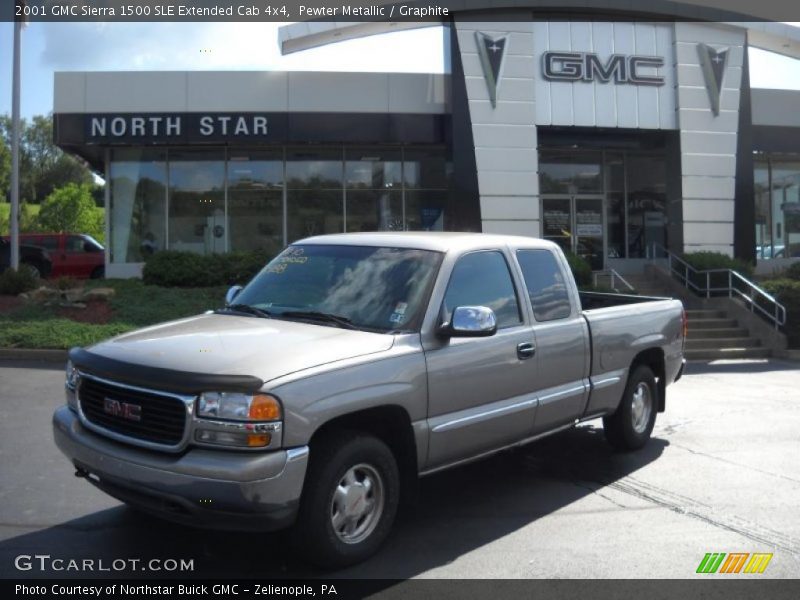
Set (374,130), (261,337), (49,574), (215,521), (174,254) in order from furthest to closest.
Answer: (374,130) → (174,254) → (261,337) → (49,574) → (215,521)

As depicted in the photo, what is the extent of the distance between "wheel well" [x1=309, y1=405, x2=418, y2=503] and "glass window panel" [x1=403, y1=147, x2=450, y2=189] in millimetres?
17448

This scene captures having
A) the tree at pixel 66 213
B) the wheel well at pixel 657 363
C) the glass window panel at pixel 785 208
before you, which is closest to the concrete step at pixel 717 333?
the wheel well at pixel 657 363

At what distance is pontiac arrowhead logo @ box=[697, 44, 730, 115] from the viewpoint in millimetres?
20469

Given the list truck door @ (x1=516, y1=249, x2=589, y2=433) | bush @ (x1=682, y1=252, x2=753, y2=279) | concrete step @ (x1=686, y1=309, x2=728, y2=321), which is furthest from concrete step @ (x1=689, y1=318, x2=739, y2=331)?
truck door @ (x1=516, y1=249, x2=589, y2=433)

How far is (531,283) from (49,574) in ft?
12.1

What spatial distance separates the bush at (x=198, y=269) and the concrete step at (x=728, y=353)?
958cm

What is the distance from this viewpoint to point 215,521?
12.3ft

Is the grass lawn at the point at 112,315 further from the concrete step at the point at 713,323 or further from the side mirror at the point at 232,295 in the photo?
the concrete step at the point at 713,323

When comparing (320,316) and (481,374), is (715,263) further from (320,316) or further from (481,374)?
(320,316)

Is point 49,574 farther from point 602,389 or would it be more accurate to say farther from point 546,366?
point 602,389

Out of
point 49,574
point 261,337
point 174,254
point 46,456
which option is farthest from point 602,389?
point 174,254

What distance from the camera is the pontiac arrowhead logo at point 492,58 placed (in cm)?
1922

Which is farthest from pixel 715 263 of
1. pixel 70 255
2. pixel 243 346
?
pixel 70 255

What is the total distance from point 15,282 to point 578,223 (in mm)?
15250
